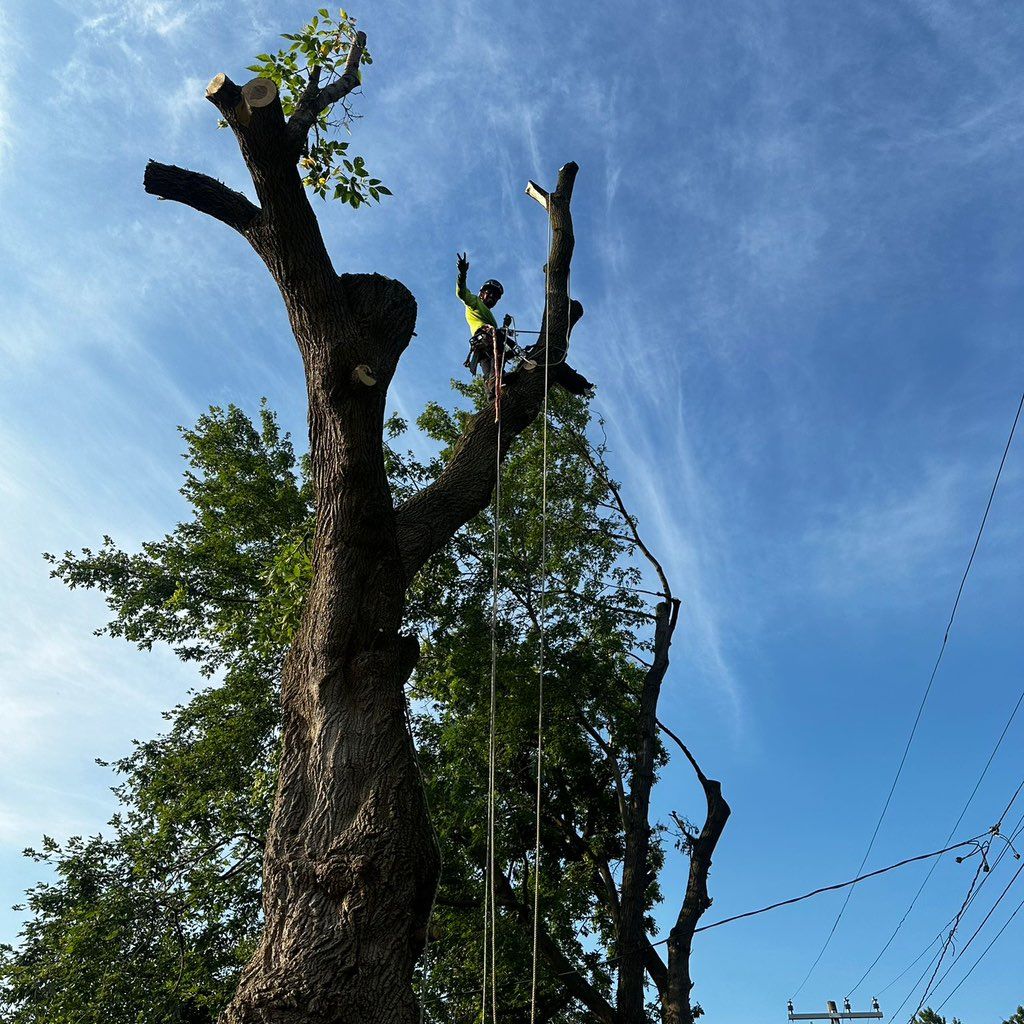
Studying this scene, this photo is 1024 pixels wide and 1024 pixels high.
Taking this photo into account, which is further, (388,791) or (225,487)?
(225,487)

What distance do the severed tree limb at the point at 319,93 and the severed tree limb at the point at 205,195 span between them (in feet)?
1.45

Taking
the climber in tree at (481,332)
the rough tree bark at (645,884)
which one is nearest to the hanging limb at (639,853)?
the rough tree bark at (645,884)

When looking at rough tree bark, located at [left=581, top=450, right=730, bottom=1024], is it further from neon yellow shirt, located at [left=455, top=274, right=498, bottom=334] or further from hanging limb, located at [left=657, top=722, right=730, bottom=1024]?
neon yellow shirt, located at [left=455, top=274, right=498, bottom=334]

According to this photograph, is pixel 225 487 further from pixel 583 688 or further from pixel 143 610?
pixel 583 688

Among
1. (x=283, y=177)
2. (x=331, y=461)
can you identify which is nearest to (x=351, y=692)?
(x=331, y=461)

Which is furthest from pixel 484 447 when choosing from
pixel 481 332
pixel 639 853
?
pixel 639 853

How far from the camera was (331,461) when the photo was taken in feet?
13.5

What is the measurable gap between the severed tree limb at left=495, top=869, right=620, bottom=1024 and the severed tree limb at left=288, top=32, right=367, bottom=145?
8.06 m

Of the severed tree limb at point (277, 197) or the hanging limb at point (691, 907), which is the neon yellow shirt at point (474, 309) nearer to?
the severed tree limb at point (277, 197)

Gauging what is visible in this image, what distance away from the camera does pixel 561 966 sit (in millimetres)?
9633

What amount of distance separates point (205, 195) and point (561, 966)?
345 inches

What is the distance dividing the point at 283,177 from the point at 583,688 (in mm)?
7624

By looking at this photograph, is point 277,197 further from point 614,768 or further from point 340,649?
point 614,768

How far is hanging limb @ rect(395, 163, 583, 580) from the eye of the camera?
15.1 ft
